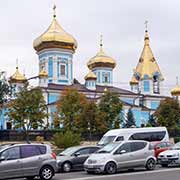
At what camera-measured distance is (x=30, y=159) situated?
59.1 feet

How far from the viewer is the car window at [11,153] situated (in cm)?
1767

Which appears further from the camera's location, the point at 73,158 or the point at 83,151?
the point at 83,151

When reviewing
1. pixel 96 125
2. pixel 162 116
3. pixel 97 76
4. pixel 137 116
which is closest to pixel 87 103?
pixel 96 125

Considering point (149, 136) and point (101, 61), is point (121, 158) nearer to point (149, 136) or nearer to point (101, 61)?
point (149, 136)

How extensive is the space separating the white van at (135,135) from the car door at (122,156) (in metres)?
8.60

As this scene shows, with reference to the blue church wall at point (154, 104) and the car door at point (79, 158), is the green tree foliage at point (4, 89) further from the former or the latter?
the blue church wall at point (154, 104)

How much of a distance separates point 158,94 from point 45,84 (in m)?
23.5

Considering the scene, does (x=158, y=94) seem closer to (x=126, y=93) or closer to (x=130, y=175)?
(x=126, y=93)

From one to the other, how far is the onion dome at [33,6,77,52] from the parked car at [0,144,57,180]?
189 ft

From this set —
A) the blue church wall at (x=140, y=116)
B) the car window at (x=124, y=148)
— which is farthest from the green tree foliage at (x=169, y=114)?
the car window at (x=124, y=148)

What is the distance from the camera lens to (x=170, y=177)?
18.8 m

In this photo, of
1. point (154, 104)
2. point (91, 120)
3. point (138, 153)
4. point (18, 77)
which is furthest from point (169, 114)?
point (138, 153)

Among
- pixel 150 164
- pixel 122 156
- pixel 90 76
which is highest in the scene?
pixel 90 76

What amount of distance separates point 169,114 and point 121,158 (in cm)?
4444
